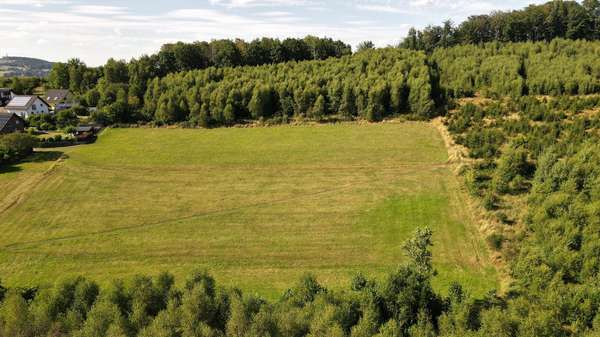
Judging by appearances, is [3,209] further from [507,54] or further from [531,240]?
[507,54]

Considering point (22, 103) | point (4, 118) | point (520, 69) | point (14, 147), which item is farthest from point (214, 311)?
point (22, 103)

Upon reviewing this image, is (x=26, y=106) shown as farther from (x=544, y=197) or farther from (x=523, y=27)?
(x=523, y=27)

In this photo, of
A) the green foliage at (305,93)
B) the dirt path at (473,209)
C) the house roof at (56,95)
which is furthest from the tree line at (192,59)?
the dirt path at (473,209)

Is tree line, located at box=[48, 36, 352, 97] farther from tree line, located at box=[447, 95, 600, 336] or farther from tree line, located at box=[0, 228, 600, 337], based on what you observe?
tree line, located at box=[0, 228, 600, 337]

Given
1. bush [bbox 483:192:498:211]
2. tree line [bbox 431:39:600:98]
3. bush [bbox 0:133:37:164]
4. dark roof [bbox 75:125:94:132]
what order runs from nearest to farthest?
1. bush [bbox 483:192:498:211]
2. bush [bbox 0:133:37:164]
3. dark roof [bbox 75:125:94:132]
4. tree line [bbox 431:39:600:98]

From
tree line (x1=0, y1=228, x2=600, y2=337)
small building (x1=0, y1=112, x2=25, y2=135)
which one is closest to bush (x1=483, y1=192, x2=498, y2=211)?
tree line (x1=0, y1=228, x2=600, y2=337)

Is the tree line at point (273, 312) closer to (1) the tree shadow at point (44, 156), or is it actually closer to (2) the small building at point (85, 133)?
(1) the tree shadow at point (44, 156)
